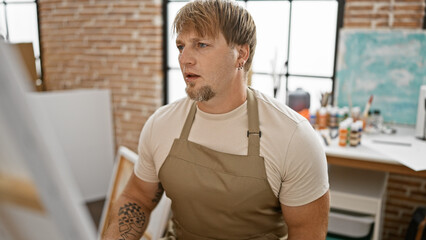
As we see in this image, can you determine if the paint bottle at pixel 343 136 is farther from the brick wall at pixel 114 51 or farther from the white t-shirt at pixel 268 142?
the brick wall at pixel 114 51

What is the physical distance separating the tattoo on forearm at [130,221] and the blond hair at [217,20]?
695mm

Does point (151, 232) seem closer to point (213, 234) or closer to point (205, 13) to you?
point (213, 234)

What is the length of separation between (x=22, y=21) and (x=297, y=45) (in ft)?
10.1

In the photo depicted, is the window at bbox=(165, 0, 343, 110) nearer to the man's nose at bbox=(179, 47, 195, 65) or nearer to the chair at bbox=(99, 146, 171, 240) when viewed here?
the chair at bbox=(99, 146, 171, 240)

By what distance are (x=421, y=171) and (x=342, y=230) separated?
53cm

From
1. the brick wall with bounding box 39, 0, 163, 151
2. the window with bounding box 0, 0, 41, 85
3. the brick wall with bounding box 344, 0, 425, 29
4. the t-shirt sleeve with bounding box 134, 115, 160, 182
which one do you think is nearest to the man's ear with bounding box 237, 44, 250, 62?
the t-shirt sleeve with bounding box 134, 115, 160, 182

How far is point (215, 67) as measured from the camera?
52.9 inches

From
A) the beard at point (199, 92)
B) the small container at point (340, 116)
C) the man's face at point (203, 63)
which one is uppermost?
the man's face at point (203, 63)

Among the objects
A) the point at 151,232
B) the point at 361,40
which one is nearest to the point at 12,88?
the point at 151,232

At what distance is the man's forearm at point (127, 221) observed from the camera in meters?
1.40

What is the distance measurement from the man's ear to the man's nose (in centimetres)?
18

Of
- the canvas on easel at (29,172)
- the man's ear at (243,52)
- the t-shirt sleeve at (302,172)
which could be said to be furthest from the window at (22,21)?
the canvas on easel at (29,172)

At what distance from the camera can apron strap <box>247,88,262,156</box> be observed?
132 centimetres

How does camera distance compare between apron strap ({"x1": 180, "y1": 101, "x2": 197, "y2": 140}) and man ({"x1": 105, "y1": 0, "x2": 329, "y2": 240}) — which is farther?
apron strap ({"x1": 180, "y1": 101, "x2": 197, "y2": 140})
